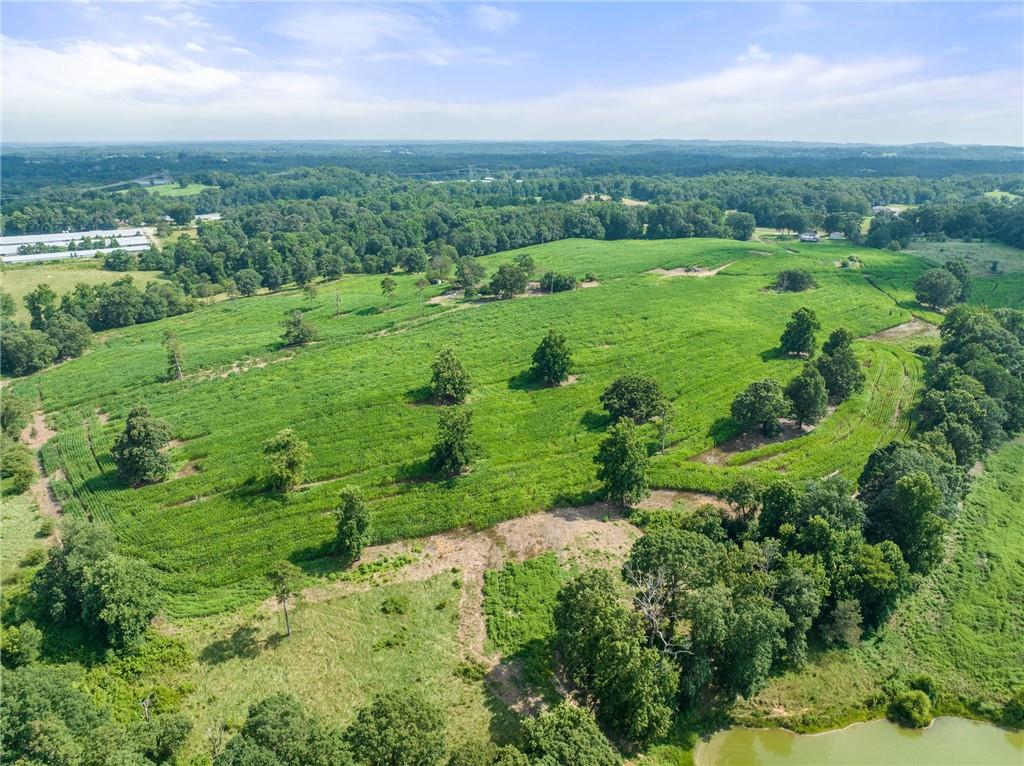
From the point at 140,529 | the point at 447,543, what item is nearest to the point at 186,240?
the point at 140,529

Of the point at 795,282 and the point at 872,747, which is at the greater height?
the point at 795,282

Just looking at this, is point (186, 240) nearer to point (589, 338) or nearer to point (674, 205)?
point (589, 338)

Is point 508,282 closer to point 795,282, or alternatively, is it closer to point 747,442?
point 795,282

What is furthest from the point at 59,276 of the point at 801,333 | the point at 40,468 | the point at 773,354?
the point at 801,333

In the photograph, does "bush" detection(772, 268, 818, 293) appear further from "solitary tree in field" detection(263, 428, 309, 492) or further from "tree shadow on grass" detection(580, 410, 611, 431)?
"solitary tree in field" detection(263, 428, 309, 492)

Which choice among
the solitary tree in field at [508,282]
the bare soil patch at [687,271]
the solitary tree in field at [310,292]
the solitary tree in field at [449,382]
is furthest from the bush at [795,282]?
the solitary tree in field at [310,292]

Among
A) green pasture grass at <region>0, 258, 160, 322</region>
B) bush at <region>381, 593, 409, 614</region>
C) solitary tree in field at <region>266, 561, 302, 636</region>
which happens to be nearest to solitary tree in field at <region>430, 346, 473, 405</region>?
bush at <region>381, 593, 409, 614</region>
